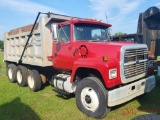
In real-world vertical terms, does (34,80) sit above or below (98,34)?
below

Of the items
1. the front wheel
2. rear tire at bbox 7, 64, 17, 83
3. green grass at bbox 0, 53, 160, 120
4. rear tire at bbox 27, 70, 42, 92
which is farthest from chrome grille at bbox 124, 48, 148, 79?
rear tire at bbox 7, 64, 17, 83

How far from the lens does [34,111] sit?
5586 millimetres

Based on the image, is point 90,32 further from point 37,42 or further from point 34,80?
point 34,80

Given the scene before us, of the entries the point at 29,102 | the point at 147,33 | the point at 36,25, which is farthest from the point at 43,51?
the point at 147,33

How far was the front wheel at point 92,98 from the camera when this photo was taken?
15.4ft

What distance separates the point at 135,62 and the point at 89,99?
5.06 feet

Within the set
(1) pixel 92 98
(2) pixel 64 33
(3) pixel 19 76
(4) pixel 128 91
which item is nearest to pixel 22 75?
(3) pixel 19 76

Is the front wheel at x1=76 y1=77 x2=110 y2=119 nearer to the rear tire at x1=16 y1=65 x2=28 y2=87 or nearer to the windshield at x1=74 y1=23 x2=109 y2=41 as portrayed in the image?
the windshield at x1=74 y1=23 x2=109 y2=41

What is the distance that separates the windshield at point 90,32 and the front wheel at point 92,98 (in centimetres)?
151

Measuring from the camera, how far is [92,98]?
490 cm

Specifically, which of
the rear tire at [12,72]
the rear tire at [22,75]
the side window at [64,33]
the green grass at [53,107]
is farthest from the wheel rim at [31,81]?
the side window at [64,33]

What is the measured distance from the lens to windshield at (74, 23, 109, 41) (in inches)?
229

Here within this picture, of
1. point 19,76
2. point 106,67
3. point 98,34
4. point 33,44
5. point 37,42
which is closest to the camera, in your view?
point 106,67

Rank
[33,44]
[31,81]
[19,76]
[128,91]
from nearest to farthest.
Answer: [128,91] → [33,44] → [31,81] → [19,76]
